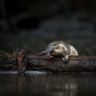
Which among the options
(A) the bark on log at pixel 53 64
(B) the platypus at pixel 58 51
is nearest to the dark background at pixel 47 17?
(B) the platypus at pixel 58 51

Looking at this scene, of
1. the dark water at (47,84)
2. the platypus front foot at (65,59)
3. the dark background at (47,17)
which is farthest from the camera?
the dark background at (47,17)

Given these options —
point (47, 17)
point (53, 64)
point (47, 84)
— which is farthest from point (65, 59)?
point (47, 17)

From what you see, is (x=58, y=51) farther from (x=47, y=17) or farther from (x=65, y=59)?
(x=47, y=17)

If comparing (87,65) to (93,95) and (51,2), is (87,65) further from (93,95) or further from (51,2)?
(51,2)

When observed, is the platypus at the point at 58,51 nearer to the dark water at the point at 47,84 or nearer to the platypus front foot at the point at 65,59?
the platypus front foot at the point at 65,59

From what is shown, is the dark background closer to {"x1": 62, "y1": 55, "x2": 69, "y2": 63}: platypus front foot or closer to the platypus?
the platypus

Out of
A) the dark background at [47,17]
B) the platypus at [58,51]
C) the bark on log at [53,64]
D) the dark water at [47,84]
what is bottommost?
the dark water at [47,84]
